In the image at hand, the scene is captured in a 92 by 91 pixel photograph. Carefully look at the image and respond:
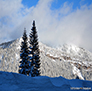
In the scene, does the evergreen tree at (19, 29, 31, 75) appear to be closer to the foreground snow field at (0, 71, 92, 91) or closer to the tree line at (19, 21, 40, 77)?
the tree line at (19, 21, 40, 77)

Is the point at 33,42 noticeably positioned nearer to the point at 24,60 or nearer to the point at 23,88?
the point at 24,60

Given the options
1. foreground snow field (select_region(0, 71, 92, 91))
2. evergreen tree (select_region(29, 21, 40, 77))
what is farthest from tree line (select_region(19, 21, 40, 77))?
foreground snow field (select_region(0, 71, 92, 91))

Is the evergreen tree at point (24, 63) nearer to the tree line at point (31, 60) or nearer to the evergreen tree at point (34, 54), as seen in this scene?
the tree line at point (31, 60)

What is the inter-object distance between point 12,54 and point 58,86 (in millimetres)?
134546

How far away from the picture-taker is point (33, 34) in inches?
933

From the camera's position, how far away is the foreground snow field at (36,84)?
3.18 meters

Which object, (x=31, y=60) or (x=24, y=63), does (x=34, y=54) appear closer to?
(x=31, y=60)

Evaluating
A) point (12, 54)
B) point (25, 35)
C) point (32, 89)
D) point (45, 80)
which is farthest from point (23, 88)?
point (12, 54)

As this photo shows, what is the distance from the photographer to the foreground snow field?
3.18 meters

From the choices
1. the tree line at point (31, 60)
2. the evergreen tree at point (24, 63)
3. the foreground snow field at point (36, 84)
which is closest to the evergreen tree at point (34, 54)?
the tree line at point (31, 60)

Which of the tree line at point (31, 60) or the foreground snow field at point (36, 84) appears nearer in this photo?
the foreground snow field at point (36, 84)

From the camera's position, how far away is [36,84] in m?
3.50

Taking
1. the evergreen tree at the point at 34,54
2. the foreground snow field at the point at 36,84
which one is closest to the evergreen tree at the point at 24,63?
the evergreen tree at the point at 34,54

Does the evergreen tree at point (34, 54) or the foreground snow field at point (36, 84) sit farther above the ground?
the evergreen tree at point (34, 54)
